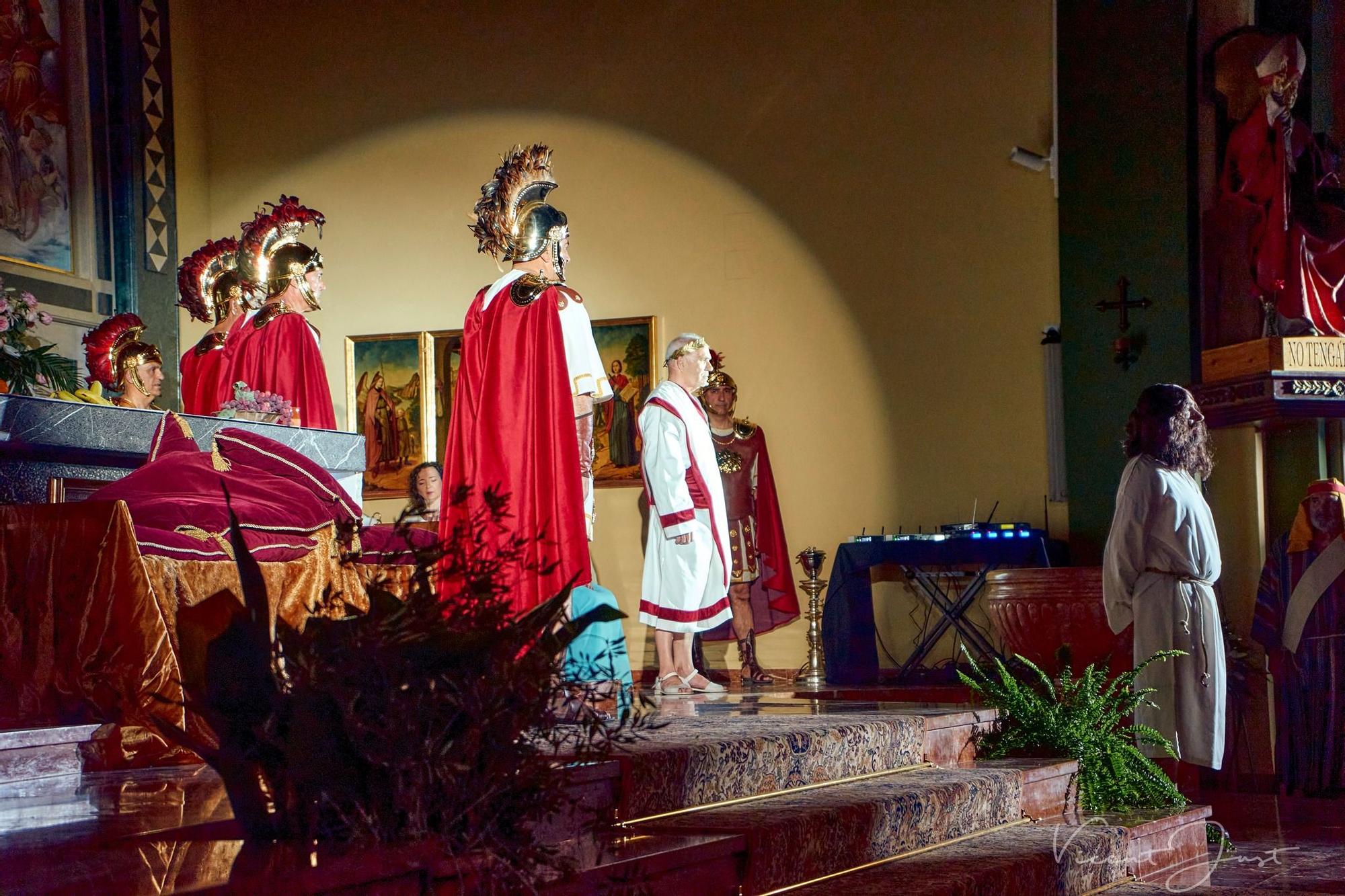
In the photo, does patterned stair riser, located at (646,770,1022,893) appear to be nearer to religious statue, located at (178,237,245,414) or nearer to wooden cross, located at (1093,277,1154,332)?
wooden cross, located at (1093,277,1154,332)

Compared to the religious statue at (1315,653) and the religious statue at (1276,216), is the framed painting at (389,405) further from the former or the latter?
the religious statue at (1315,653)

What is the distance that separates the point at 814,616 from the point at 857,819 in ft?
17.7

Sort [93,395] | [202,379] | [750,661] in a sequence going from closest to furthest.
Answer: [93,395], [202,379], [750,661]

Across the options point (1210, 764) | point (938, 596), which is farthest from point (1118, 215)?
point (1210, 764)

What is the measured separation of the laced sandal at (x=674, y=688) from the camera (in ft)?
20.2

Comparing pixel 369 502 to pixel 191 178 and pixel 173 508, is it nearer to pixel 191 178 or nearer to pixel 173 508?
pixel 191 178

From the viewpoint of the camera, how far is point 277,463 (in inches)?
195

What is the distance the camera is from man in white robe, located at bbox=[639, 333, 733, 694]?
21.3ft

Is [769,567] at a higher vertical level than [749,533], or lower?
lower

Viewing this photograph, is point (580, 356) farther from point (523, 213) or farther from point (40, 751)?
point (40, 751)

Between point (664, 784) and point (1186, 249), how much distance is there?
16.8ft

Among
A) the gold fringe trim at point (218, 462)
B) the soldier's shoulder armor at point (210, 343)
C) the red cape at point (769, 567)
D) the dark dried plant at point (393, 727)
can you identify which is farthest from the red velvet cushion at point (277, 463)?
the red cape at point (769, 567)

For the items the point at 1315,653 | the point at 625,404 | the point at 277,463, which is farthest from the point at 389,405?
the point at 1315,653

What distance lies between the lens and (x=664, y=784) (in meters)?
3.53
